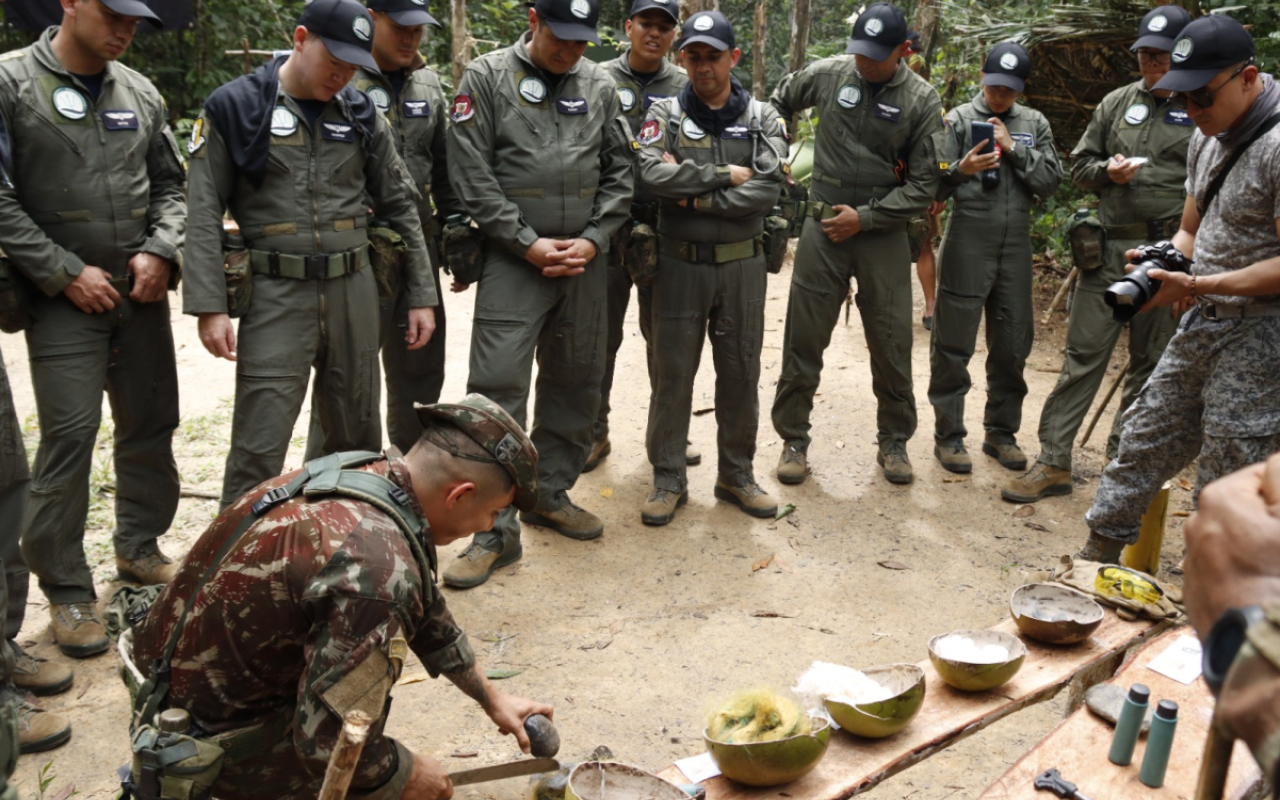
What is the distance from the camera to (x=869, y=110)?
5.61 metres

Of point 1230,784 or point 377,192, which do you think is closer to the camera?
point 1230,784

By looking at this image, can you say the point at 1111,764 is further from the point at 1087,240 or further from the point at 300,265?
the point at 1087,240

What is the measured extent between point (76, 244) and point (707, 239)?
266 cm

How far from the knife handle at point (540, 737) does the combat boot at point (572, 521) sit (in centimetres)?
236

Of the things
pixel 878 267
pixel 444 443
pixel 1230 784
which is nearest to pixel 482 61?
pixel 878 267

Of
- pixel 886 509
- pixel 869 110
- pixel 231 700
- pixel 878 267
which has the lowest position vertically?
pixel 886 509

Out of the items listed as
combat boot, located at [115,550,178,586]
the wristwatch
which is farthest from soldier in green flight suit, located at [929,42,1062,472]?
the wristwatch

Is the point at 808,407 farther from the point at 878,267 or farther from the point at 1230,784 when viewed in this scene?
the point at 1230,784

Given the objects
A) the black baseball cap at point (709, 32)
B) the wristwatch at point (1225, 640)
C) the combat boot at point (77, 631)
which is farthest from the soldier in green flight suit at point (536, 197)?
the wristwatch at point (1225, 640)

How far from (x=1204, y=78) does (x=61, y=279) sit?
403cm

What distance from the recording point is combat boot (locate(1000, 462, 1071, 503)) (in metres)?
5.88

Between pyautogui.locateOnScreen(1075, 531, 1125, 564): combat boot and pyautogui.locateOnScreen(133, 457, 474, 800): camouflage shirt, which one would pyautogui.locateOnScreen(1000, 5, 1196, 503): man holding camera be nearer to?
pyautogui.locateOnScreen(1075, 531, 1125, 564): combat boot

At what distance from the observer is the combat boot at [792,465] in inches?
237

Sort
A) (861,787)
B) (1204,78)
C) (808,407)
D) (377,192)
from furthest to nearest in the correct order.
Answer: (808,407) < (377,192) < (1204,78) < (861,787)
